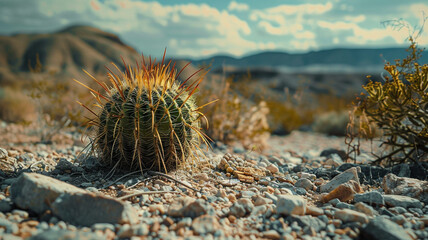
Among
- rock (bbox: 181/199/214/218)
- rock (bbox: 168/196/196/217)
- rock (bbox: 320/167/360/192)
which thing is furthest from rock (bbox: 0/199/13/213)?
rock (bbox: 320/167/360/192)

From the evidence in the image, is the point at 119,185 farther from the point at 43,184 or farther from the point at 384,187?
the point at 384,187

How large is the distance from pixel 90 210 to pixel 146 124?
3.56 feet

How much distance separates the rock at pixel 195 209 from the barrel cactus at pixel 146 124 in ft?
2.66

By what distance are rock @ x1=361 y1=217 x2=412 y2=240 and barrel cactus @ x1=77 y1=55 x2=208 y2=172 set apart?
1887 millimetres

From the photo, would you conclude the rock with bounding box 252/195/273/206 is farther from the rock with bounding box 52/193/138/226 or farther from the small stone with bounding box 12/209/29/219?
the small stone with bounding box 12/209/29/219

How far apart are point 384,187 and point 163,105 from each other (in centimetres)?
269

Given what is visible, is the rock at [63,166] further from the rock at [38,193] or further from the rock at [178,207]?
the rock at [178,207]

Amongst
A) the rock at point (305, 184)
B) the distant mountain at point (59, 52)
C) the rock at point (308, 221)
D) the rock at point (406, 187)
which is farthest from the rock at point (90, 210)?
the distant mountain at point (59, 52)

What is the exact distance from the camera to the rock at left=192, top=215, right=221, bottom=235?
7.76 ft

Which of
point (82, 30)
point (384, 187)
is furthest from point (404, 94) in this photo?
point (82, 30)

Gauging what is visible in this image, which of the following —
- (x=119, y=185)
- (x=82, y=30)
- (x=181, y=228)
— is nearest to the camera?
(x=181, y=228)

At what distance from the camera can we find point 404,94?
4.21 metres

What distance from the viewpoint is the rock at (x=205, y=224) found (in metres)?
2.37

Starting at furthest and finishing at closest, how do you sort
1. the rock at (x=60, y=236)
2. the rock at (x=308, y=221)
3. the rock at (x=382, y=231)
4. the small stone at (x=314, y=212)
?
the small stone at (x=314, y=212), the rock at (x=308, y=221), the rock at (x=382, y=231), the rock at (x=60, y=236)
